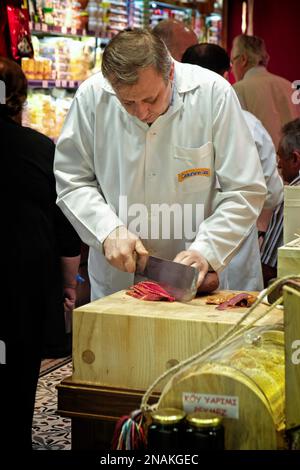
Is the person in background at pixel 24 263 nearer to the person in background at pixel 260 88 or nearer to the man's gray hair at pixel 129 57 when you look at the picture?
the man's gray hair at pixel 129 57

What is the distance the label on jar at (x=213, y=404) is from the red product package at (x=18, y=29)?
445 centimetres

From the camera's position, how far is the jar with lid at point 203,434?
53.1 inches

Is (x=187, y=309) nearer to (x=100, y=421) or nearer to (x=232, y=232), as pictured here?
(x=100, y=421)

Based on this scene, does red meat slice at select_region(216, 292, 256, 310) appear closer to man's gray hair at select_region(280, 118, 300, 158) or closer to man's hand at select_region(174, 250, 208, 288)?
man's hand at select_region(174, 250, 208, 288)

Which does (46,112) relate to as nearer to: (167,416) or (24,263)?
(24,263)

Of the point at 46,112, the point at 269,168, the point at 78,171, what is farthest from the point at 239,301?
the point at 46,112

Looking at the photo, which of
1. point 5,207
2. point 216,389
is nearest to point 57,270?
point 5,207

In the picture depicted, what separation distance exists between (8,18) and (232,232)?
3.49 metres

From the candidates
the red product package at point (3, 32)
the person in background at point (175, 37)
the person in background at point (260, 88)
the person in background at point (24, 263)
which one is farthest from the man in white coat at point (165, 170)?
the person in background at point (260, 88)

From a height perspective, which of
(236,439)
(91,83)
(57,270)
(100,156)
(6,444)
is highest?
(91,83)

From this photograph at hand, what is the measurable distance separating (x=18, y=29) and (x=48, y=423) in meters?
2.84

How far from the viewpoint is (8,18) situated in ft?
17.9

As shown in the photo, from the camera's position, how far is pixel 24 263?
8.87ft

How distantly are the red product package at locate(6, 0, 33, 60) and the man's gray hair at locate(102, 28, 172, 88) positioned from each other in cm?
338
